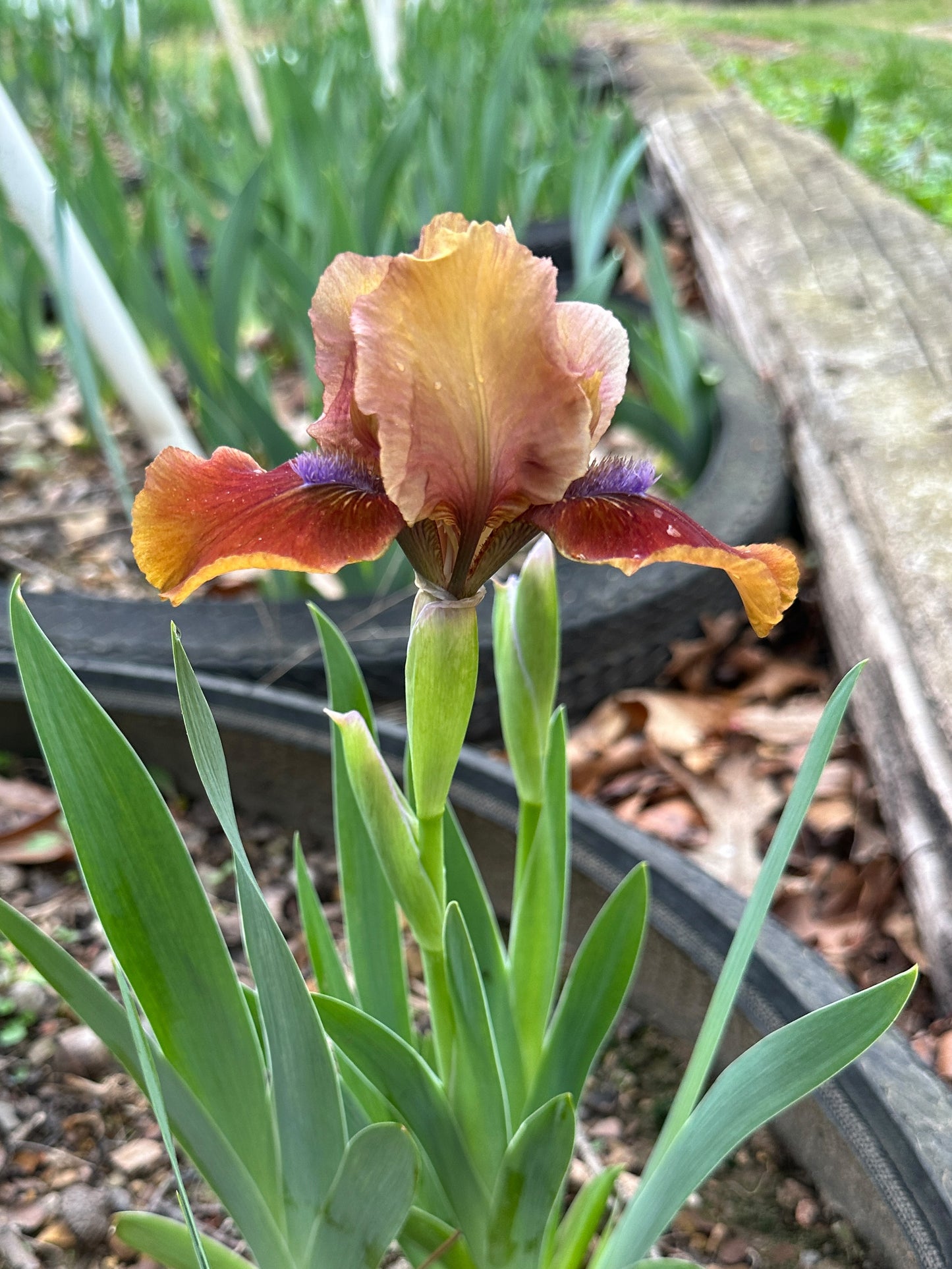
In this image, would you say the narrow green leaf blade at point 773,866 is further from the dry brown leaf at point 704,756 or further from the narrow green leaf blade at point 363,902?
the dry brown leaf at point 704,756

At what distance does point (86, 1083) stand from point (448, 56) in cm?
345

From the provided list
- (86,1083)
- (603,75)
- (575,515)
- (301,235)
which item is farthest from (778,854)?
(603,75)

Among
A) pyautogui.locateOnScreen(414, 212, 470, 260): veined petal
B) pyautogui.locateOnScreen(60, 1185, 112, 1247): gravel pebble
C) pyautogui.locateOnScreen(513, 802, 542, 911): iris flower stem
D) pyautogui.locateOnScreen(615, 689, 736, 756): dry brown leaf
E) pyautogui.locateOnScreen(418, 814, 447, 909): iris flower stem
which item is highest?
pyautogui.locateOnScreen(414, 212, 470, 260): veined petal

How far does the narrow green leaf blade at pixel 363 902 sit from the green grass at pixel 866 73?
204 cm

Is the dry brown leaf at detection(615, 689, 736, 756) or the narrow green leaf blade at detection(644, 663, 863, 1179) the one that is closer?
the narrow green leaf blade at detection(644, 663, 863, 1179)

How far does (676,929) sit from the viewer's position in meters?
0.93

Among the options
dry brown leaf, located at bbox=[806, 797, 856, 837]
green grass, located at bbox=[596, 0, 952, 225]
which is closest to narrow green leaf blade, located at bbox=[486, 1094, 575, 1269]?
dry brown leaf, located at bbox=[806, 797, 856, 837]

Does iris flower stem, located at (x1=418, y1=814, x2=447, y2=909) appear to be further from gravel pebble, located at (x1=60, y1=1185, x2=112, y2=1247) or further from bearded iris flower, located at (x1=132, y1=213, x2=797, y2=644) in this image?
gravel pebble, located at (x1=60, y1=1185, x2=112, y2=1247)

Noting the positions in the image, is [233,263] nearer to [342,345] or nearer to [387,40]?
[342,345]

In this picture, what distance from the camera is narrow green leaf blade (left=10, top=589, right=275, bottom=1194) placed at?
541mm

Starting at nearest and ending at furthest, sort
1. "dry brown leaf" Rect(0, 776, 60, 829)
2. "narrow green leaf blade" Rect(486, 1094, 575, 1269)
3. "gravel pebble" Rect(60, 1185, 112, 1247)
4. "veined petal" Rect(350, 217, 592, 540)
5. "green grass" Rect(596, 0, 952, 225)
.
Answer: "veined petal" Rect(350, 217, 592, 540), "narrow green leaf blade" Rect(486, 1094, 575, 1269), "gravel pebble" Rect(60, 1185, 112, 1247), "dry brown leaf" Rect(0, 776, 60, 829), "green grass" Rect(596, 0, 952, 225)

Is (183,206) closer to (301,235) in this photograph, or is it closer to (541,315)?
(301,235)

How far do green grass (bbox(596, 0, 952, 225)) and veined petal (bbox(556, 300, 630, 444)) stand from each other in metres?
2.05

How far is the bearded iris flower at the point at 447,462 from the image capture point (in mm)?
480
